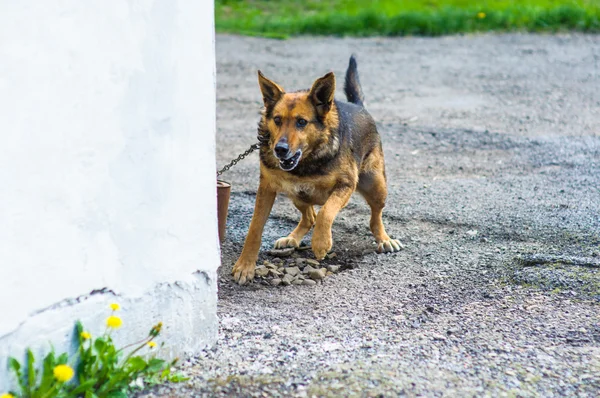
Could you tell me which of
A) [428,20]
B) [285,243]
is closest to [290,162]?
[285,243]

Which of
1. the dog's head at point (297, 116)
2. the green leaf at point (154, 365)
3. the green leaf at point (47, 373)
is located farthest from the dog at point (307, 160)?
the green leaf at point (47, 373)

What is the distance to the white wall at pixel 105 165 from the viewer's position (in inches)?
113

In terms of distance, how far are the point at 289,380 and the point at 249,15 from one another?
12.9m

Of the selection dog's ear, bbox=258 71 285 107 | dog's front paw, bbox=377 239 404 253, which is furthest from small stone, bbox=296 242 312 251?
dog's ear, bbox=258 71 285 107

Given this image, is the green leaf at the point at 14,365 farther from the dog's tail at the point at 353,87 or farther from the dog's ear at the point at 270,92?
the dog's tail at the point at 353,87

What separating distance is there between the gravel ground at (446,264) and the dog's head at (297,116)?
2.85 ft

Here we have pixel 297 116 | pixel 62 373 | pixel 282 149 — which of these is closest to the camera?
pixel 62 373

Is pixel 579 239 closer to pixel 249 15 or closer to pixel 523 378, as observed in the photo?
pixel 523 378

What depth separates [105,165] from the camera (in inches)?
124

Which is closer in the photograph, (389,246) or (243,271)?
(243,271)

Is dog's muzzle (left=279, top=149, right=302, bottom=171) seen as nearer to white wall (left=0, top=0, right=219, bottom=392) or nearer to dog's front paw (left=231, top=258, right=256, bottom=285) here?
dog's front paw (left=231, top=258, right=256, bottom=285)

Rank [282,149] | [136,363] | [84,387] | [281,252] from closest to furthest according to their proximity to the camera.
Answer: [84,387]
[136,363]
[282,149]
[281,252]

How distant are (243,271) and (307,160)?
886 millimetres

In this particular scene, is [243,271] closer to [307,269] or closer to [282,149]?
[307,269]
